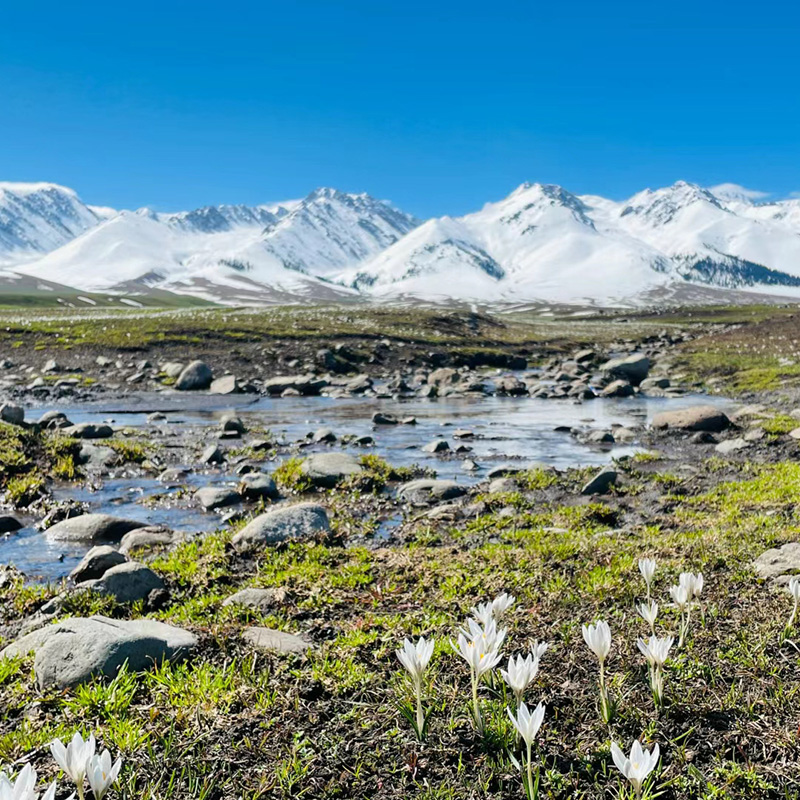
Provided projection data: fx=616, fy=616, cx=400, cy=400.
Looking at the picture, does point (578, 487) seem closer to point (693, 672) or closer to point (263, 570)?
point (263, 570)

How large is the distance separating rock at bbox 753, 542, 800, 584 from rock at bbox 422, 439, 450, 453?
519 inches

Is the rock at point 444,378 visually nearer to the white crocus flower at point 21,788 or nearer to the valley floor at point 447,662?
the valley floor at point 447,662

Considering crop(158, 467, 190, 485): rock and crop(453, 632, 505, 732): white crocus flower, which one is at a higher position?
crop(453, 632, 505, 732): white crocus flower

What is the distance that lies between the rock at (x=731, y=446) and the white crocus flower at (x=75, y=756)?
19814mm

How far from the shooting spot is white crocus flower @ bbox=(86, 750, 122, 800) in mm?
2743

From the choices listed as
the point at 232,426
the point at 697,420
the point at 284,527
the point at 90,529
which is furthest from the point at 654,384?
the point at 90,529

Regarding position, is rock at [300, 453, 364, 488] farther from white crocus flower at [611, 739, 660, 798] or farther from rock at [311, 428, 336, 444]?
white crocus flower at [611, 739, 660, 798]

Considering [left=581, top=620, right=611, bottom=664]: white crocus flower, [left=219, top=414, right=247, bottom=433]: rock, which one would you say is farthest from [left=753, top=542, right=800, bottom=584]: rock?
[left=219, top=414, right=247, bottom=433]: rock

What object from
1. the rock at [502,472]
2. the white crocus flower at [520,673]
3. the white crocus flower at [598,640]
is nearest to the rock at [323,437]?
the rock at [502,472]

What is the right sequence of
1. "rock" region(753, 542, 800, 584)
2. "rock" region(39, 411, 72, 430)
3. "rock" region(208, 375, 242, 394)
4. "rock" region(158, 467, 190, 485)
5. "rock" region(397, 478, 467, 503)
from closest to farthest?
"rock" region(753, 542, 800, 584), "rock" region(397, 478, 467, 503), "rock" region(158, 467, 190, 485), "rock" region(39, 411, 72, 430), "rock" region(208, 375, 242, 394)

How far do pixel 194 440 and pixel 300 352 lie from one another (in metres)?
27.0

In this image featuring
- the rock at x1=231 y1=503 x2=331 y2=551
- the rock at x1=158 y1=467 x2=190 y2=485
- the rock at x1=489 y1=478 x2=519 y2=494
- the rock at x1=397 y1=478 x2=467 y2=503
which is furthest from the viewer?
the rock at x1=158 y1=467 x2=190 y2=485

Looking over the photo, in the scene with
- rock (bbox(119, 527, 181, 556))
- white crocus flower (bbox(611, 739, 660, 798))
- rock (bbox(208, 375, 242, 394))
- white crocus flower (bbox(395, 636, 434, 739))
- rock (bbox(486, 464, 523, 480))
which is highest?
white crocus flower (bbox(611, 739, 660, 798))

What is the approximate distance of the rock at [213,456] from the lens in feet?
60.0
